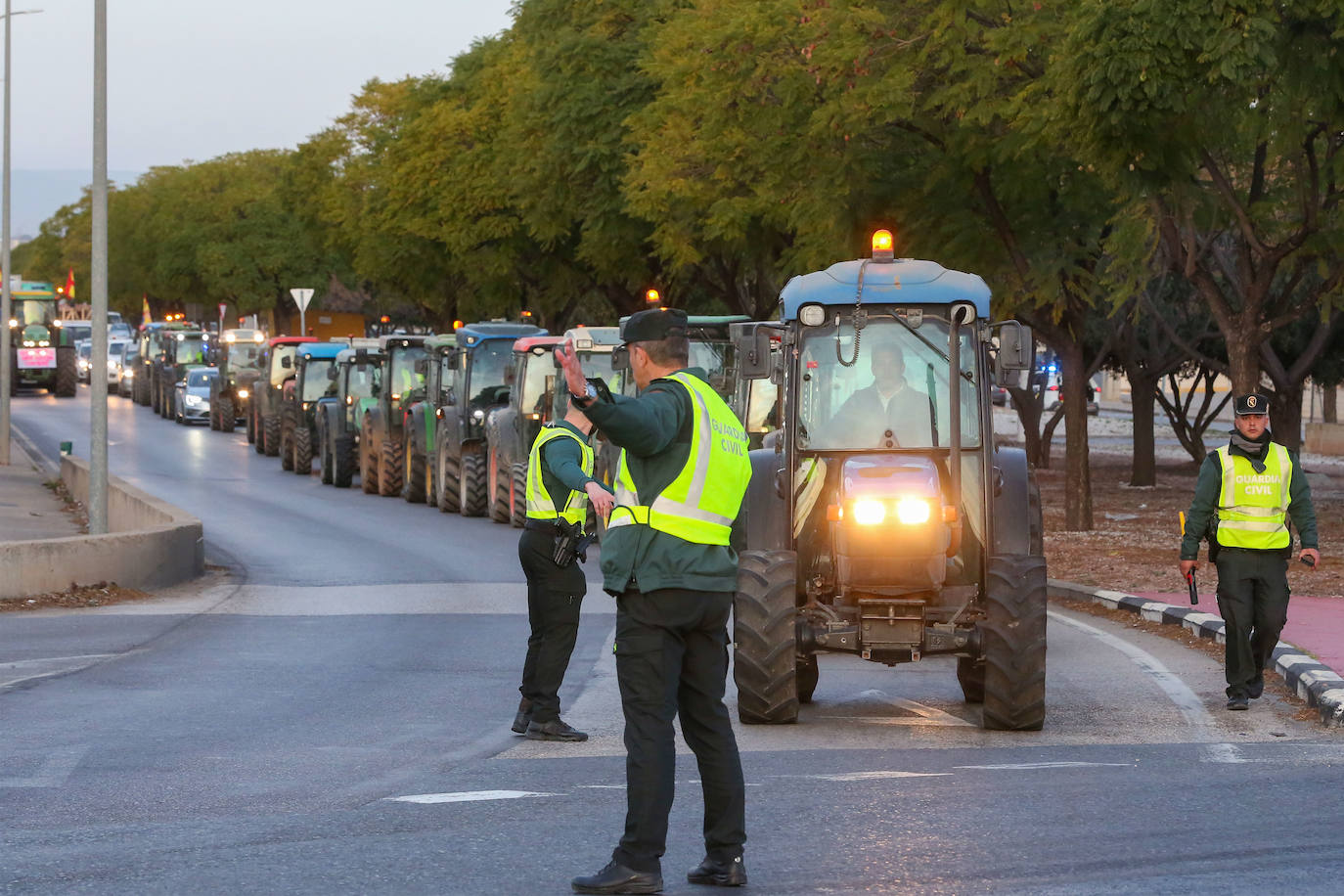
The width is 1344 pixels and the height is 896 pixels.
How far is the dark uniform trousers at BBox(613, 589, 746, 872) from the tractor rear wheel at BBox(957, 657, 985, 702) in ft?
17.2

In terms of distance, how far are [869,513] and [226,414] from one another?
42.1 m

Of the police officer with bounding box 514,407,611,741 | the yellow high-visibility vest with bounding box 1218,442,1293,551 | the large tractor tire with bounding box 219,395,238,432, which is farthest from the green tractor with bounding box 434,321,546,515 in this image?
the large tractor tire with bounding box 219,395,238,432

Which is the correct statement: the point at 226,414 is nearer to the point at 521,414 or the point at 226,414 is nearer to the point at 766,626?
the point at 521,414

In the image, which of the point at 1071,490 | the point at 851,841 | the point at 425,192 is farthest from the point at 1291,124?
the point at 425,192

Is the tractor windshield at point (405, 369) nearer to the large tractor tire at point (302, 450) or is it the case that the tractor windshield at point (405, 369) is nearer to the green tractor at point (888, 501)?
the large tractor tire at point (302, 450)

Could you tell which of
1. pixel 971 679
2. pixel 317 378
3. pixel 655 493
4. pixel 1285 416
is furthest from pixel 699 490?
pixel 317 378

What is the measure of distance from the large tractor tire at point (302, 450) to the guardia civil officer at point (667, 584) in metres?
31.1

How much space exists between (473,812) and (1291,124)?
1457 centimetres

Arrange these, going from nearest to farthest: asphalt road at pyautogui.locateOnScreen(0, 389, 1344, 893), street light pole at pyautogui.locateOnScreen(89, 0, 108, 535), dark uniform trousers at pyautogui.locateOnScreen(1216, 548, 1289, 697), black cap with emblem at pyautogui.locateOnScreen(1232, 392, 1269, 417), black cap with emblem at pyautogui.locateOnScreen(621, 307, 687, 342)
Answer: black cap with emblem at pyautogui.locateOnScreen(621, 307, 687, 342) < asphalt road at pyautogui.locateOnScreen(0, 389, 1344, 893) < dark uniform trousers at pyautogui.locateOnScreen(1216, 548, 1289, 697) < black cap with emblem at pyautogui.locateOnScreen(1232, 392, 1269, 417) < street light pole at pyautogui.locateOnScreen(89, 0, 108, 535)

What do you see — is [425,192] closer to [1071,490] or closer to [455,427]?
[455,427]

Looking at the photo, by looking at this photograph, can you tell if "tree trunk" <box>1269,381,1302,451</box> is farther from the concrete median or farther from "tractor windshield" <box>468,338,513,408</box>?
the concrete median

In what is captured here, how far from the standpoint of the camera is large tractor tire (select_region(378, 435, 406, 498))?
105 feet

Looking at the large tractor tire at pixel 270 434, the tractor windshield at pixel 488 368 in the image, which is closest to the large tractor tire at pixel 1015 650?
the tractor windshield at pixel 488 368

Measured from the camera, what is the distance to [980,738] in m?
10.9
